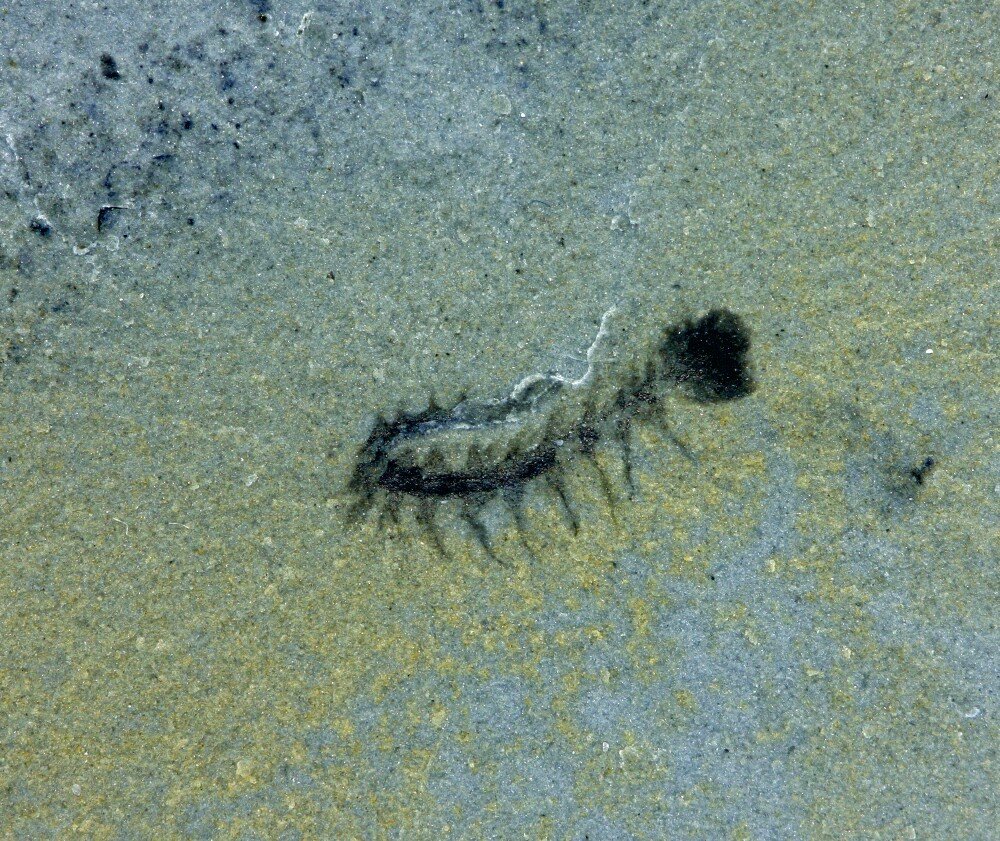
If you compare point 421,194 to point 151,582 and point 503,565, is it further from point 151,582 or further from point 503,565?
point 151,582

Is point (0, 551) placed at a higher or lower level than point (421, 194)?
lower

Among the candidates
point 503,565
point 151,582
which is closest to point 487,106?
point 503,565

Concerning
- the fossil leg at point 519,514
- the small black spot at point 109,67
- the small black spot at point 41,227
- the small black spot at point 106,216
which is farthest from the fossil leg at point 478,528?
the small black spot at point 109,67

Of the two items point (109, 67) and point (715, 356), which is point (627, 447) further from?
point (109, 67)

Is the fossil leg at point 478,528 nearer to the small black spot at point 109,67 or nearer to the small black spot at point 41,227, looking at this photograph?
the small black spot at point 41,227

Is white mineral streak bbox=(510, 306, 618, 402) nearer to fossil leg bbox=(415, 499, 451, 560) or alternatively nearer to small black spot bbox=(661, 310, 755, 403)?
small black spot bbox=(661, 310, 755, 403)

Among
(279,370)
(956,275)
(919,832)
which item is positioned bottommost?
(919,832)
